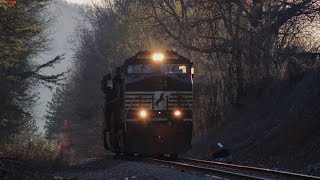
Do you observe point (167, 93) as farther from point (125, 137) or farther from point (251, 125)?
point (251, 125)

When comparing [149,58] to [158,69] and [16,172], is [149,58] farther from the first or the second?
[16,172]

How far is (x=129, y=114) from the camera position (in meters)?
20.8

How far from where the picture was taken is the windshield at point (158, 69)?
2152 centimetres

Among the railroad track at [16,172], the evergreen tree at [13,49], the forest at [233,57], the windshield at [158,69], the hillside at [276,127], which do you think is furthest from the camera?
the evergreen tree at [13,49]

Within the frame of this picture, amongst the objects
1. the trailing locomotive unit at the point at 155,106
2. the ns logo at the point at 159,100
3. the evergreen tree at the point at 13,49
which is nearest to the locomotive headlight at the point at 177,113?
the trailing locomotive unit at the point at 155,106


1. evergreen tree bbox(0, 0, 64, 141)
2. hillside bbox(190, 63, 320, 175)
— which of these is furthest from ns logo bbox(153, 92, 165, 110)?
evergreen tree bbox(0, 0, 64, 141)

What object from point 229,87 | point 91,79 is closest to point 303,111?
point 229,87

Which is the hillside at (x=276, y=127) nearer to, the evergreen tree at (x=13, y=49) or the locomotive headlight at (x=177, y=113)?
the locomotive headlight at (x=177, y=113)

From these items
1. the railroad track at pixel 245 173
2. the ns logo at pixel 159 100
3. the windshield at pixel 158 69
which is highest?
the windshield at pixel 158 69

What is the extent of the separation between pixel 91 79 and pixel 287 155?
39.7m

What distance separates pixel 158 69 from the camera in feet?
71.3

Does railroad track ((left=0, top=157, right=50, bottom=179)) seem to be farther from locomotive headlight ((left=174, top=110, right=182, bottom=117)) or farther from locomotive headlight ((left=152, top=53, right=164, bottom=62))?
locomotive headlight ((left=152, top=53, right=164, bottom=62))

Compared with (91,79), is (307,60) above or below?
below

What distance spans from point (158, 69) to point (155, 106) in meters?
1.56
